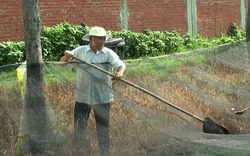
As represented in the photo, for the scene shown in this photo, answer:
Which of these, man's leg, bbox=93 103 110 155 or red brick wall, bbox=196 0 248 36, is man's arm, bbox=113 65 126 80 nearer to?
man's leg, bbox=93 103 110 155

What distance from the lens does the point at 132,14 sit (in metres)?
14.5

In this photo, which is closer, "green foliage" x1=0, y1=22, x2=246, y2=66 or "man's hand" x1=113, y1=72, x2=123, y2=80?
"man's hand" x1=113, y1=72, x2=123, y2=80

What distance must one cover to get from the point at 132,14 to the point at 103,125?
9.55 meters

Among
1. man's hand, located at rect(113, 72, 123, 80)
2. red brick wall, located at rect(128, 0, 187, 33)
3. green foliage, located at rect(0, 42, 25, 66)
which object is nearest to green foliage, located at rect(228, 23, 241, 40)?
red brick wall, located at rect(128, 0, 187, 33)

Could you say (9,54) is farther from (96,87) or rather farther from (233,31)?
(233,31)

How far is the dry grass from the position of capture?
523 centimetres

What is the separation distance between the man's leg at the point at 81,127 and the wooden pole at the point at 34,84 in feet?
1.29

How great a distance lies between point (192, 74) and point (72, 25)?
642cm

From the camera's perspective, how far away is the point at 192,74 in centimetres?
703

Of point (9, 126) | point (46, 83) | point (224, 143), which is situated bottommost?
point (224, 143)

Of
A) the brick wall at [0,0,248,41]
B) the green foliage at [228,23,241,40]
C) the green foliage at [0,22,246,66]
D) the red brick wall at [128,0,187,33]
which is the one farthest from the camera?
the green foliage at [228,23,241,40]

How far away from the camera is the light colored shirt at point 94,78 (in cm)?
538

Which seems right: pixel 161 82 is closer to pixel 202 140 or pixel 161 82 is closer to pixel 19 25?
pixel 202 140

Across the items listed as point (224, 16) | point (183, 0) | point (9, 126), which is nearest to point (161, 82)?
point (9, 126)
